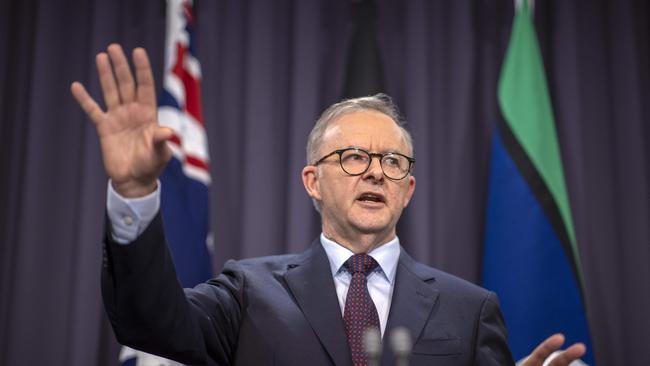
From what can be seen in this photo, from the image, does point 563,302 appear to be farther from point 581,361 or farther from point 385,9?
point 385,9

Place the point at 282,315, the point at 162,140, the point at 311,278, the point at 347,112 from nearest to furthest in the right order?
the point at 162,140
the point at 282,315
the point at 311,278
the point at 347,112

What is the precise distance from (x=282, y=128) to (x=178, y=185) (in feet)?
2.42

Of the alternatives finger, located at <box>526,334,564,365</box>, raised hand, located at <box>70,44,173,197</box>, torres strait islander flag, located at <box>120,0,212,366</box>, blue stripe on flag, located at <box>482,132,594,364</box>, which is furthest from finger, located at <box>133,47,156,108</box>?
blue stripe on flag, located at <box>482,132,594,364</box>

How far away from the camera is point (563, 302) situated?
2736 millimetres

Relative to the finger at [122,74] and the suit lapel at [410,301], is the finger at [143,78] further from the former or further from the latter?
the suit lapel at [410,301]

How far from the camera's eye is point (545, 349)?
4.56 feet

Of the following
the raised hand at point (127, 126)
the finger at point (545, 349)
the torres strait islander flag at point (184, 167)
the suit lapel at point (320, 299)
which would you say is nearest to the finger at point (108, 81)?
the raised hand at point (127, 126)

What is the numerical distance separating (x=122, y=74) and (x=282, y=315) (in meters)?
0.73

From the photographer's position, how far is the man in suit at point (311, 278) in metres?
1.20

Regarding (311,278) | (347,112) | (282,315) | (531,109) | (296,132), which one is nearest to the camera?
(282,315)

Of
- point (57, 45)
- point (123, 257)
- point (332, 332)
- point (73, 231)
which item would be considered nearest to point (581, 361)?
point (332, 332)

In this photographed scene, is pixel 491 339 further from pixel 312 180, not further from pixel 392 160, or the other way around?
pixel 312 180

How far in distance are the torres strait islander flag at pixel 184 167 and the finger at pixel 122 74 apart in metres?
1.60

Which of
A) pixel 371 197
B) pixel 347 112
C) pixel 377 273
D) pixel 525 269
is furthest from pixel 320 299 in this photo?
pixel 525 269
